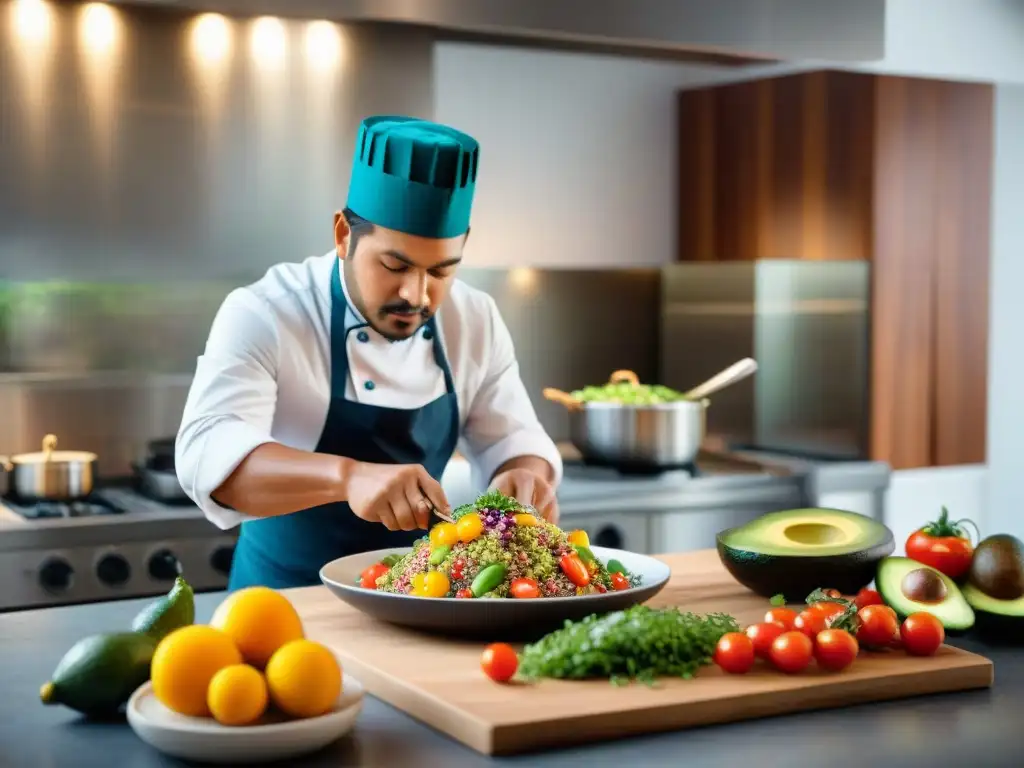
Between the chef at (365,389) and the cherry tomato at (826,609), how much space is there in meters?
0.54

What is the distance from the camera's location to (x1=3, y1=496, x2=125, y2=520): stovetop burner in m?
3.16

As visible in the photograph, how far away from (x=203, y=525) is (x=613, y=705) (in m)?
1.83

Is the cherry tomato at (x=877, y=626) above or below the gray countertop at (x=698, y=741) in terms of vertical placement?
above

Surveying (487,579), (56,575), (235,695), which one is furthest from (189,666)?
(56,575)

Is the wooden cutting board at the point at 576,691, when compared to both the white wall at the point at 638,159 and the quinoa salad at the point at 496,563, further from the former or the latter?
the white wall at the point at 638,159

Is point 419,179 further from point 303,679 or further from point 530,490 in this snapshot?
point 303,679

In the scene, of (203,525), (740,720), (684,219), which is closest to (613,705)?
(740,720)

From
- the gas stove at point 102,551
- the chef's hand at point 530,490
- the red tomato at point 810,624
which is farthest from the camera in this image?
the gas stove at point 102,551

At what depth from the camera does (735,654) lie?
5.51 ft

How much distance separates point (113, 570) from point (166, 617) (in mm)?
1563

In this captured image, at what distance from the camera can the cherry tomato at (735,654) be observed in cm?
168

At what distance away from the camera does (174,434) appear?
3.67 meters

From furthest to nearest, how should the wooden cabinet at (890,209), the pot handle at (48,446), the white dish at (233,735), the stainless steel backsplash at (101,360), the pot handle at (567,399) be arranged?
the wooden cabinet at (890,209), the pot handle at (567,399), the stainless steel backsplash at (101,360), the pot handle at (48,446), the white dish at (233,735)

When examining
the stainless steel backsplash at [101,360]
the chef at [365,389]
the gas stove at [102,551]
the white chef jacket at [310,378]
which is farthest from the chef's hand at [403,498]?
the stainless steel backsplash at [101,360]
